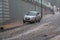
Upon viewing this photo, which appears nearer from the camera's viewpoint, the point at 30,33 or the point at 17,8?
the point at 30,33

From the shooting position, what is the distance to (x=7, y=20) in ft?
97.5

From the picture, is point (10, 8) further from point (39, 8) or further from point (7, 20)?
point (39, 8)

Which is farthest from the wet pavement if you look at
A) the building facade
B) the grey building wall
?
the grey building wall

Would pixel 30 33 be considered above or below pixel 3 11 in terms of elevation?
below

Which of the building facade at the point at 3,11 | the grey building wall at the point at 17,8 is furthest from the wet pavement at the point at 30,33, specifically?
the grey building wall at the point at 17,8

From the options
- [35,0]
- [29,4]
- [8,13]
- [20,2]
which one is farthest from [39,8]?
[8,13]

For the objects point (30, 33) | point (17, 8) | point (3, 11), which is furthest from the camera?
point (17, 8)

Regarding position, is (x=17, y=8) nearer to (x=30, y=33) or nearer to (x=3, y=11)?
(x=3, y=11)

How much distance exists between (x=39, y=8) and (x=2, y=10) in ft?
85.9

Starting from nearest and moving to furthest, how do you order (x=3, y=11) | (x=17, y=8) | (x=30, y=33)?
(x=30, y=33), (x=3, y=11), (x=17, y=8)

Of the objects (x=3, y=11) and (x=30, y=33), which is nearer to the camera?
(x=30, y=33)

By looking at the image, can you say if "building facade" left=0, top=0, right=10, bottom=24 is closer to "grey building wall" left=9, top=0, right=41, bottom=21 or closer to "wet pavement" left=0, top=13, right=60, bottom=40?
"grey building wall" left=9, top=0, right=41, bottom=21

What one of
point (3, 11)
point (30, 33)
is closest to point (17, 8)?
point (3, 11)

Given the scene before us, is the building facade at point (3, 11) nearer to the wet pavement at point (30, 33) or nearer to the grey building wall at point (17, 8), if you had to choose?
the grey building wall at point (17, 8)
